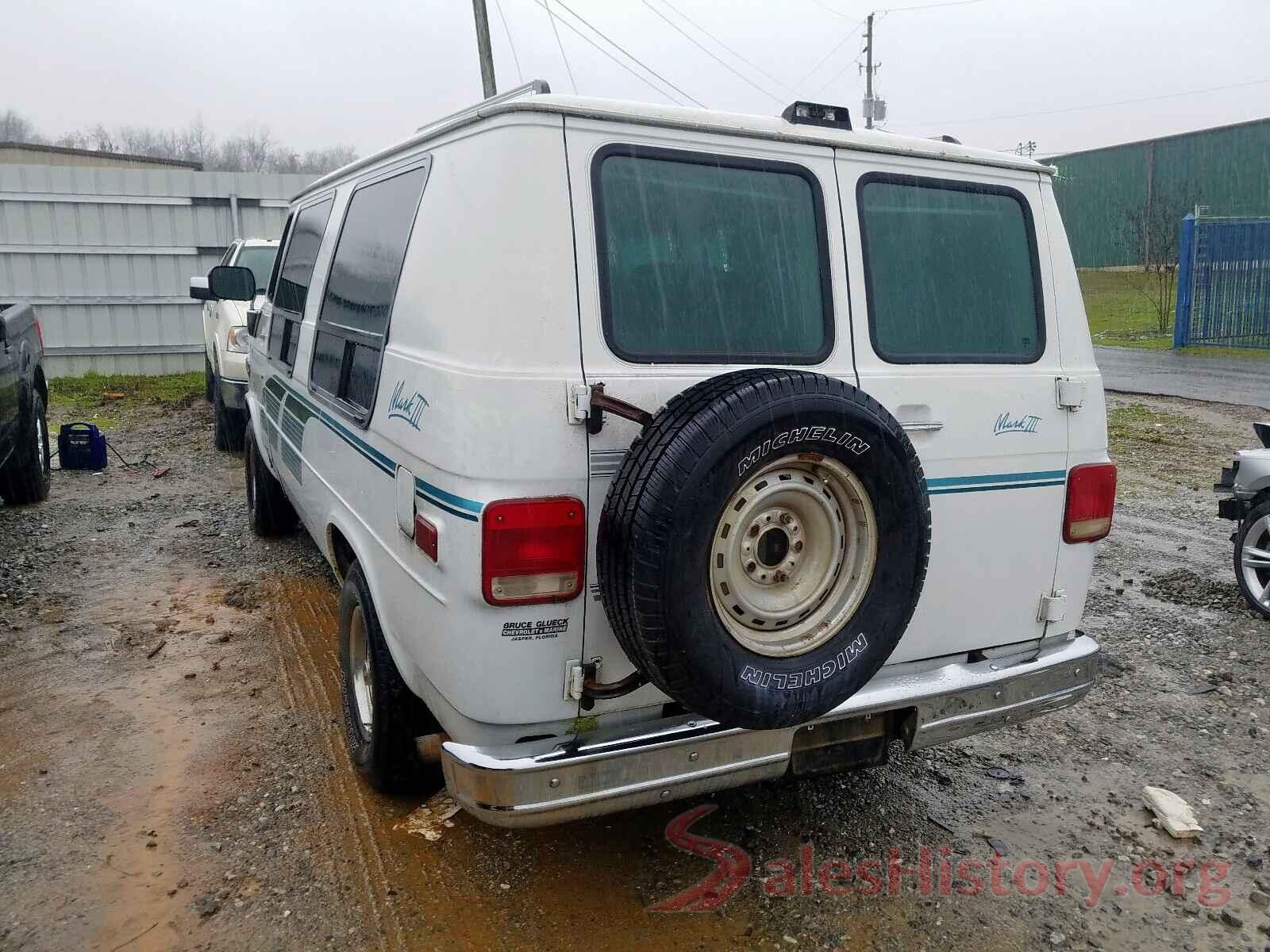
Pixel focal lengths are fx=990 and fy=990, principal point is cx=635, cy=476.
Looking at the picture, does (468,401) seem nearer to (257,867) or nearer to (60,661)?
(257,867)

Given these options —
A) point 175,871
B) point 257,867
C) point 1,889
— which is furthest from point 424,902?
point 1,889

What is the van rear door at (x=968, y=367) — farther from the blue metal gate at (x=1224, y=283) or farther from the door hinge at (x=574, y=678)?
the blue metal gate at (x=1224, y=283)

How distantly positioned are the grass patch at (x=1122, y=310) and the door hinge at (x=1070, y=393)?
43.7ft

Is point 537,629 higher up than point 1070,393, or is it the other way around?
point 1070,393

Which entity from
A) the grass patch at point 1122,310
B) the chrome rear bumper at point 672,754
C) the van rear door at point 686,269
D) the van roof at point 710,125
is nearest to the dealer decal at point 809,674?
the chrome rear bumper at point 672,754

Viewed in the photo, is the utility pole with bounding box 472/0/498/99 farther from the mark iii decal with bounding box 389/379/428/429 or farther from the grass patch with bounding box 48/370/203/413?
the mark iii decal with bounding box 389/379/428/429

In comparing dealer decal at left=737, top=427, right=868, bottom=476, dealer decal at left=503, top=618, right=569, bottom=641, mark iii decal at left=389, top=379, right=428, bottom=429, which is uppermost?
mark iii decal at left=389, top=379, right=428, bottom=429

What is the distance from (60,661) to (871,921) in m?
3.85

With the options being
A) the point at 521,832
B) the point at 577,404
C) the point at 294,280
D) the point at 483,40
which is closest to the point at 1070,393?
the point at 577,404

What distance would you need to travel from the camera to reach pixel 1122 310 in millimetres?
27188

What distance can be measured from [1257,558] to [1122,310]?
24642 mm

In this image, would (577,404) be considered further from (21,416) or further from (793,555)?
(21,416)

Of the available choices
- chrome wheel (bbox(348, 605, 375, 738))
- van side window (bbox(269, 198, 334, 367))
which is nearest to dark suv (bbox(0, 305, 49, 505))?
van side window (bbox(269, 198, 334, 367))

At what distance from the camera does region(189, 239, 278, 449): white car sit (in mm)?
8727
